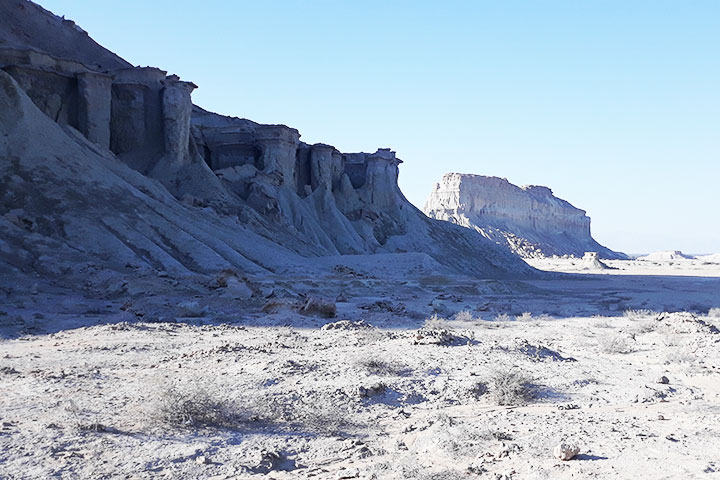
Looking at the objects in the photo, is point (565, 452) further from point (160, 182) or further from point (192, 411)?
point (160, 182)

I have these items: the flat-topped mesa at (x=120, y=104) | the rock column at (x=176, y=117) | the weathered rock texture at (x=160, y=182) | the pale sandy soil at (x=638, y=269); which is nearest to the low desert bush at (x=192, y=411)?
the weathered rock texture at (x=160, y=182)

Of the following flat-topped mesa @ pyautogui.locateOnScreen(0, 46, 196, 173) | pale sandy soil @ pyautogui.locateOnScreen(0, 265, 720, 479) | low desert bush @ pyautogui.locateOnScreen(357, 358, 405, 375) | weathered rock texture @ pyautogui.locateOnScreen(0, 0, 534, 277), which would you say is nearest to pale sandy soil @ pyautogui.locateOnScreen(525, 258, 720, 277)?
weathered rock texture @ pyautogui.locateOnScreen(0, 0, 534, 277)

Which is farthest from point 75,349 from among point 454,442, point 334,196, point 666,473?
point 334,196

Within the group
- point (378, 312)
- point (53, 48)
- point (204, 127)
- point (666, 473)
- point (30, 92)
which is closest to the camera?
point (666, 473)

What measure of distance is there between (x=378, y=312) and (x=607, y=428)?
34.9ft

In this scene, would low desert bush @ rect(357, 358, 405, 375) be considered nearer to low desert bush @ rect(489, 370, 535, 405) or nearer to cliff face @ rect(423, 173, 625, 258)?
low desert bush @ rect(489, 370, 535, 405)

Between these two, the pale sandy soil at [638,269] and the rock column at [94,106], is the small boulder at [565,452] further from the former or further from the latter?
the pale sandy soil at [638,269]

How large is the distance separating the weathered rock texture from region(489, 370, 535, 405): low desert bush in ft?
50.0

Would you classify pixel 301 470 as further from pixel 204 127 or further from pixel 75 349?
pixel 204 127

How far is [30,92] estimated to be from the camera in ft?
92.7

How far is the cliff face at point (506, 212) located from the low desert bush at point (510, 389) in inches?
3472

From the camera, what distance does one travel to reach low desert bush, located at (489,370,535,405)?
22.3 ft

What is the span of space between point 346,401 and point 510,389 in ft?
6.25

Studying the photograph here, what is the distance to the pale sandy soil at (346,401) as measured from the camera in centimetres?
491
